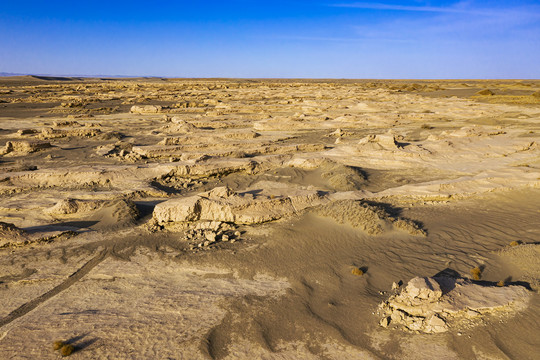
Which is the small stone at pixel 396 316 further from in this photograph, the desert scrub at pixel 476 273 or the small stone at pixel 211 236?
the small stone at pixel 211 236

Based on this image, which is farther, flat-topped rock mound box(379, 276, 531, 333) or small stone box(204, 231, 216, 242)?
small stone box(204, 231, 216, 242)

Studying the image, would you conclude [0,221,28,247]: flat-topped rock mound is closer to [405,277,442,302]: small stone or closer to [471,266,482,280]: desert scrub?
[405,277,442,302]: small stone

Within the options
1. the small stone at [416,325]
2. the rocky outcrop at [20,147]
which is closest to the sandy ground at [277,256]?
the small stone at [416,325]

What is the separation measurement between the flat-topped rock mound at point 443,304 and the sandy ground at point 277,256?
0.06ft

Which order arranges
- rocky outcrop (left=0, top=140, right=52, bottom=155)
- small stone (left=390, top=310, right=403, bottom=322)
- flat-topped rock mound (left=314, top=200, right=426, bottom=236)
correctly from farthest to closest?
rocky outcrop (left=0, top=140, right=52, bottom=155)
flat-topped rock mound (left=314, top=200, right=426, bottom=236)
small stone (left=390, top=310, right=403, bottom=322)

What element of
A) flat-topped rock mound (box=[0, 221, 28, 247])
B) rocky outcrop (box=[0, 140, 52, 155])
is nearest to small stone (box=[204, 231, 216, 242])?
flat-topped rock mound (box=[0, 221, 28, 247])

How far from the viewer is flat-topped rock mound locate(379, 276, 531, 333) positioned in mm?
3534

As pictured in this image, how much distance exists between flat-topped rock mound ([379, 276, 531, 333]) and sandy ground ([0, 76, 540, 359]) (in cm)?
2

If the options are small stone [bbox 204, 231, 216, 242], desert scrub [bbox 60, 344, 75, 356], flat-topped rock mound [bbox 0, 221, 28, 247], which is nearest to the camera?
desert scrub [bbox 60, 344, 75, 356]

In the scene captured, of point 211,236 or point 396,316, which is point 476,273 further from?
point 211,236

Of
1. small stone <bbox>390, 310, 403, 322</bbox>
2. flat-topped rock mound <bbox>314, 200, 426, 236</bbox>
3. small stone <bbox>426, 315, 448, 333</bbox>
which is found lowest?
small stone <bbox>390, 310, 403, 322</bbox>

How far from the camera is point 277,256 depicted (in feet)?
17.0

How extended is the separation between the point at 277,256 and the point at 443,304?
2.31m

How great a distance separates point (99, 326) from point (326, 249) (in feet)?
10.6
